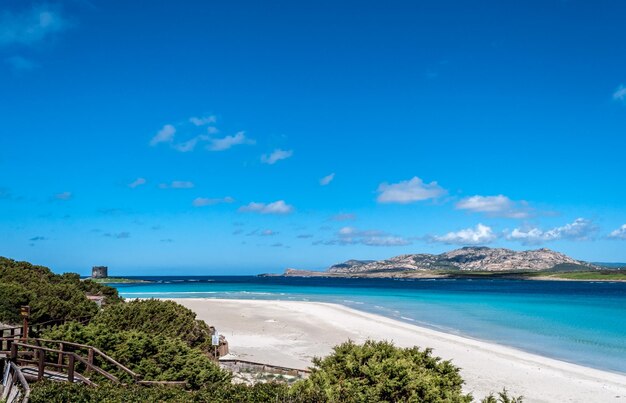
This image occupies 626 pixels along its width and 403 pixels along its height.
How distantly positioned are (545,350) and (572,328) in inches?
598

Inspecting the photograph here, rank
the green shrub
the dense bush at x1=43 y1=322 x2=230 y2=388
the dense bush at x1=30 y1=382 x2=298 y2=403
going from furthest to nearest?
the dense bush at x1=43 y1=322 x2=230 y2=388 → the green shrub → the dense bush at x1=30 y1=382 x2=298 y2=403

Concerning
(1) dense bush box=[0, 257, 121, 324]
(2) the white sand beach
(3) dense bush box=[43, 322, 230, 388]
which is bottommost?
(2) the white sand beach

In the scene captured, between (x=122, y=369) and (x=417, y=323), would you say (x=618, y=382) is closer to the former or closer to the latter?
(x=122, y=369)

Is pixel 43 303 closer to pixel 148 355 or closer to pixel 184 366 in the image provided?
pixel 148 355

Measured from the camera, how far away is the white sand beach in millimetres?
20391

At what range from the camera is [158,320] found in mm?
21453

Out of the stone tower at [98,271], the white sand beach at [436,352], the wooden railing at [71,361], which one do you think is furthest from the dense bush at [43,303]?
the stone tower at [98,271]

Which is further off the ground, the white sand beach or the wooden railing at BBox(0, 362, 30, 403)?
the wooden railing at BBox(0, 362, 30, 403)

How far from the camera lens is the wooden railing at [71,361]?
12.7m

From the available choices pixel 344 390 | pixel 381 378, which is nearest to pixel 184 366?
pixel 344 390

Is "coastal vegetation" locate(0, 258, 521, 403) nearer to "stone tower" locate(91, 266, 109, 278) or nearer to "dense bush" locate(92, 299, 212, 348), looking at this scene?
"dense bush" locate(92, 299, 212, 348)

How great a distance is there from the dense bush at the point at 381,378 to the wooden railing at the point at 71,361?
5.44 metres

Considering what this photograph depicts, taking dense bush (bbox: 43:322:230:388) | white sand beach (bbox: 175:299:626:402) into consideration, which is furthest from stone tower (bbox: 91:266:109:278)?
dense bush (bbox: 43:322:230:388)

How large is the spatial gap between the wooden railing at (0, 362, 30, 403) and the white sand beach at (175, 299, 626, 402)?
13630mm
